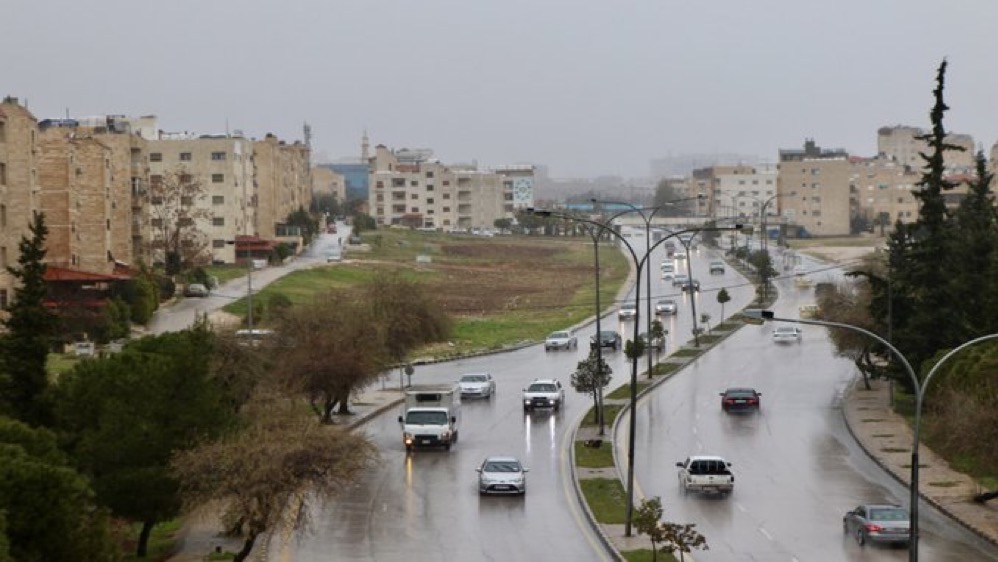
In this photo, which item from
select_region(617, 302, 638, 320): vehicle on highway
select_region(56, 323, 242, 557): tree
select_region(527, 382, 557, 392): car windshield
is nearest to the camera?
select_region(56, 323, 242, 557): tree

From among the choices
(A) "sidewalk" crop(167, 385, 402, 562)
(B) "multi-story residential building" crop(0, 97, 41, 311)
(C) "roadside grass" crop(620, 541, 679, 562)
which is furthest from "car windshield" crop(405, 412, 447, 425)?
(B) "multi-story residential building" crop(0, 97, 41, 311)

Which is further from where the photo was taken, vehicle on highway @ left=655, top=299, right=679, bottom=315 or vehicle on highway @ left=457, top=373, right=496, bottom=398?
vehicle on highway @ left=655, top=299, right=679, bottom=315

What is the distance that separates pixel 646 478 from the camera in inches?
1833

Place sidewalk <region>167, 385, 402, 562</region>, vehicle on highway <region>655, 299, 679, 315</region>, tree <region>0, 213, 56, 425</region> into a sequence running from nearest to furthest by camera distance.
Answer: sidewalk <region>167, 385, 402, 562</region>, tree <region>0, 213, 56, 425</region>, vehicle on highway <region>655, 299, 679, 315</region>

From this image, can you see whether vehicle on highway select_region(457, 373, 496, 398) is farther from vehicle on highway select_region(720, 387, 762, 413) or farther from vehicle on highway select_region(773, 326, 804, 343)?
vehicle on highway select_region(773, 326, 804, 343)

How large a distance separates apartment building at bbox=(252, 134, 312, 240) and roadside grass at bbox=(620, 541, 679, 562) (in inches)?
4499

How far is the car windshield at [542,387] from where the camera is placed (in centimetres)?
6350

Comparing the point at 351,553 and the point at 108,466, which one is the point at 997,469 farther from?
the point at 108,466

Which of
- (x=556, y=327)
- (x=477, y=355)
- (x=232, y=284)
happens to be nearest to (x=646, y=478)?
(x=477, y=355)

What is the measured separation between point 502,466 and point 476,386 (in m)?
23.1

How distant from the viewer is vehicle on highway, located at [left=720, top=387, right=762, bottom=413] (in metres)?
61.7

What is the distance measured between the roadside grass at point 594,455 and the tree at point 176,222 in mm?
62233

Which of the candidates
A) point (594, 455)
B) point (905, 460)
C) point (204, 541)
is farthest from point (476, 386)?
point (204, 541)

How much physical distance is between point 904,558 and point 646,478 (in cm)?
1261
